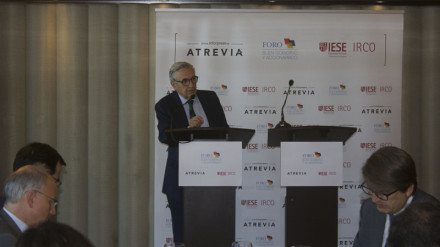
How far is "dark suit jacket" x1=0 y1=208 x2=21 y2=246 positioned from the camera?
269 cm

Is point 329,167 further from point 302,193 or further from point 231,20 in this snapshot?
point 231,20

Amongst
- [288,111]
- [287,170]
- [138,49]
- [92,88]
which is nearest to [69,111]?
[92,88]

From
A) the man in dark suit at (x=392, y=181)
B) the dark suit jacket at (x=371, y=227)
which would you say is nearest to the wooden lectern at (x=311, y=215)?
the dark suit jacket at (x=371, y=227)

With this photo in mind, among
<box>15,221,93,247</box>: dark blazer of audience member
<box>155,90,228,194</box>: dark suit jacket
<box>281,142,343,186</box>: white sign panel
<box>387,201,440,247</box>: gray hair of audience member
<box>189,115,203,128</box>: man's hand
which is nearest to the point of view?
<box>15,221,93,247</box>: dark blazer of audience member

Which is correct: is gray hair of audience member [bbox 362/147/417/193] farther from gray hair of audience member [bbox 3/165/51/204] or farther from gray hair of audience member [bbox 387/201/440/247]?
gray hair of audience member [bbox 3/165/51/204]

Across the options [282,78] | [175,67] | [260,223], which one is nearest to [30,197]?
[175,67]

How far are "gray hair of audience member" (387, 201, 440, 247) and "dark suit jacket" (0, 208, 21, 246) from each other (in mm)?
1792

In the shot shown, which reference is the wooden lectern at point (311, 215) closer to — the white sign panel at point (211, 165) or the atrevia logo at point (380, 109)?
the white sign panel at point (211, 165)

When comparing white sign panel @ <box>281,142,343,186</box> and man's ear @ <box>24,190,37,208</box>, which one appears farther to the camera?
white sign panel @ <box>281,142,343,186</box>

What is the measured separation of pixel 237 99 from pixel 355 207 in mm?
1708

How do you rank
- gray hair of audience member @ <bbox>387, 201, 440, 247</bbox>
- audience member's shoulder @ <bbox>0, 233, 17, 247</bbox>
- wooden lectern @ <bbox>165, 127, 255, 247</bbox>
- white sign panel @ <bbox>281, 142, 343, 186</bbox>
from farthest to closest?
white sign panel @ <bbox>281, 142, 343, 186</bbox> < wooden lectern @ <bbox>165, 127, 255, 247</bbox> < audience member's shoulder @ <bbox>0, 233, 17, 247</bbox> < gray hair of audience member @ <bbox>387, 201, 440, 247</bbox>

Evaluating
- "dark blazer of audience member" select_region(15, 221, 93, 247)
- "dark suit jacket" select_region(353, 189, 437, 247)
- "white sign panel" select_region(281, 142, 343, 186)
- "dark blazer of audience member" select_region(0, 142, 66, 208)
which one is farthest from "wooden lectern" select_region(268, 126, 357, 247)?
"dark blazer of audience member" select_region(15, 221, 93, 247)

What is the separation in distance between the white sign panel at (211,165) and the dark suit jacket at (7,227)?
146cm

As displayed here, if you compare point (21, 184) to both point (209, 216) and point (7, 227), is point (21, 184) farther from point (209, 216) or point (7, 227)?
point (209, 216)
